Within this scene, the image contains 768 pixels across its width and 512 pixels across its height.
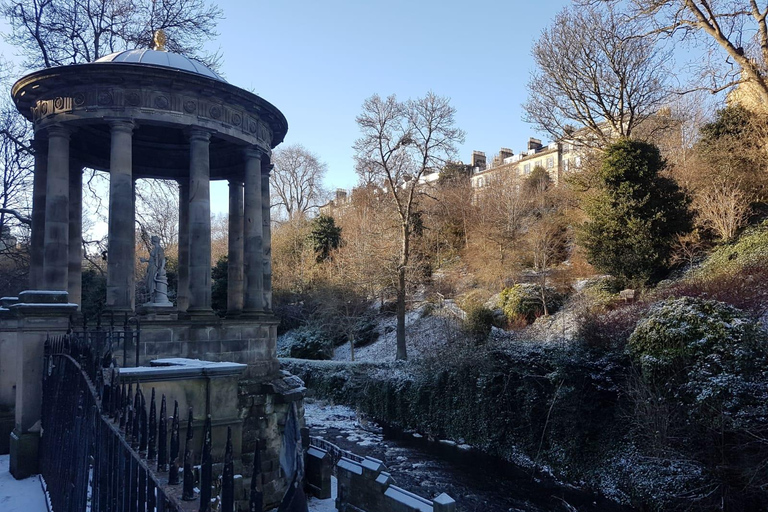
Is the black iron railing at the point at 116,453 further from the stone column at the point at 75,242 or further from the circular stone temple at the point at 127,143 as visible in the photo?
the stone column at the point at 75,242

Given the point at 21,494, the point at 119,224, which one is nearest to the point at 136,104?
the point at 119,224

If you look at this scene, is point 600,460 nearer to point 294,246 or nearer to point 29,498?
point 29,498

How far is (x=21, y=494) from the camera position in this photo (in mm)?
6051

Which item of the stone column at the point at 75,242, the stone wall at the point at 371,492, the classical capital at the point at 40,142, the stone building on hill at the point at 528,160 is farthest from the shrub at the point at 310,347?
the stone building on hill at the point at 528,160

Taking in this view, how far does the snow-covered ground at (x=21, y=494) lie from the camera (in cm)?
541

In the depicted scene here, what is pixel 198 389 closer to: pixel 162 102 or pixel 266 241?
pixel 162 102

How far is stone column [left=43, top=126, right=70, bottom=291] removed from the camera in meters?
11.0

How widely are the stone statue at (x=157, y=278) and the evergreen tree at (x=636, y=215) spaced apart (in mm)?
14771

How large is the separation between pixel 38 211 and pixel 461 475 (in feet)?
38.6

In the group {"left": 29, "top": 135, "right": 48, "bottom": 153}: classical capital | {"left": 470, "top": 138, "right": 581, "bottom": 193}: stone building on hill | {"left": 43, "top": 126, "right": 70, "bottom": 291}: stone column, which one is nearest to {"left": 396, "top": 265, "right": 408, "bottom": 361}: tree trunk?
{"left": 43, "top": 126, "right": 70, "bottom": 291}: stone column

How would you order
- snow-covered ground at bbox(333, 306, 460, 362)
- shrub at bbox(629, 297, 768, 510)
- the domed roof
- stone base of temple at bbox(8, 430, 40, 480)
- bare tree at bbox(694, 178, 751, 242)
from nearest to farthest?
1. stone base of temple at bbox(8, 430, 40, 480)
2. shrub at bbox(629, 297, 768, 510)
3. the domed roof
4. bare tree at bbox(694, 178, 751, 242)
5. snow-covered ground at bbox(333, 306, 460, 362)

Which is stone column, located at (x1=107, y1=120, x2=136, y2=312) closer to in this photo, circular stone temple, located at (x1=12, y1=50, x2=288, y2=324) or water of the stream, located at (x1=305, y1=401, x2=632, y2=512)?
circular stone temple, located at (x1=12, y1=50, x2=288, y2=324)

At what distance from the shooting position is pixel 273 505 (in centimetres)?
1098

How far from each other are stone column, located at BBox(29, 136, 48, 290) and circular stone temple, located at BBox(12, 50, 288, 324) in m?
0.02
